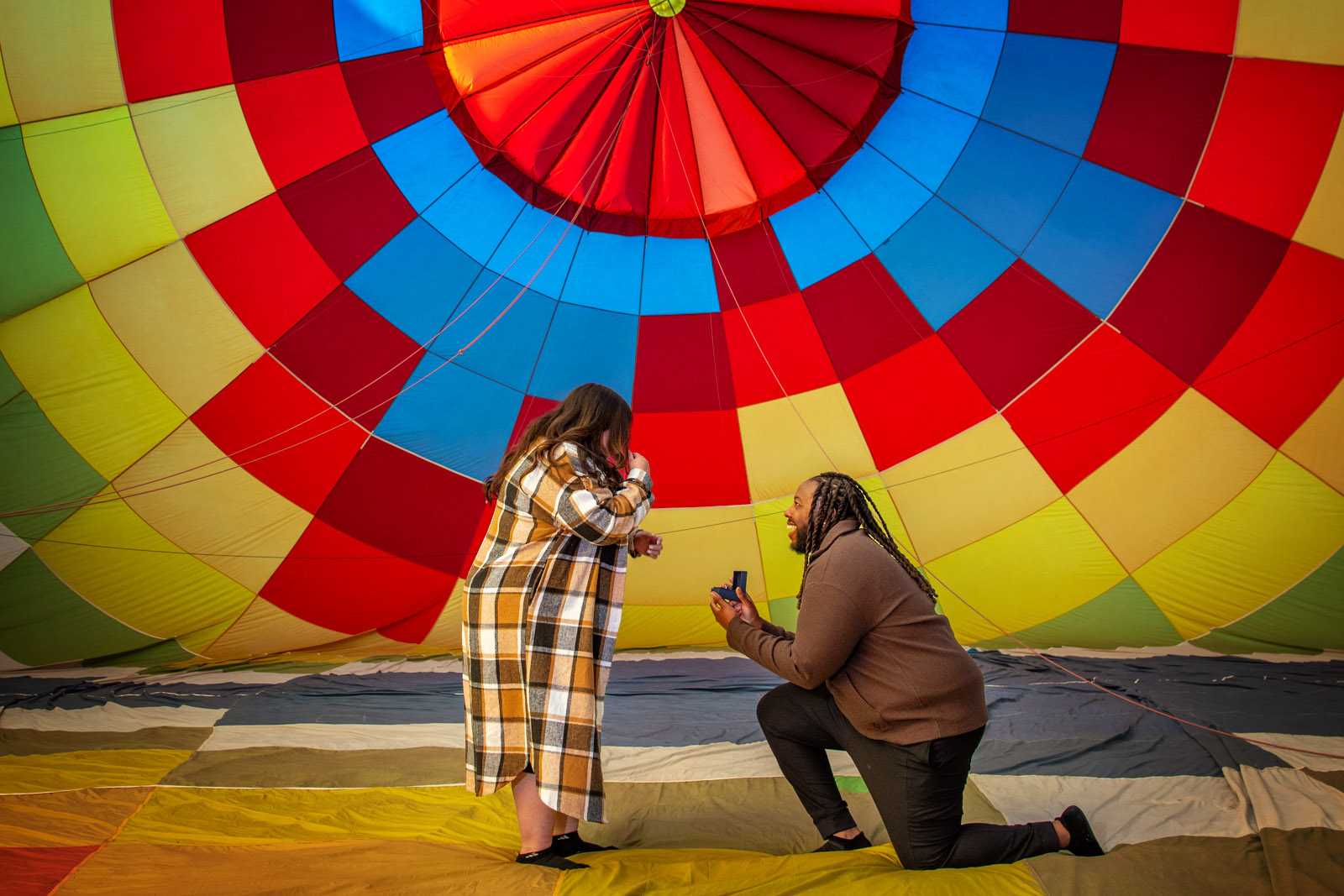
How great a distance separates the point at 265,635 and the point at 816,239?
A: 10.8 ft

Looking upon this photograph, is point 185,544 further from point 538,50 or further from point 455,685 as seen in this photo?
point 538,50

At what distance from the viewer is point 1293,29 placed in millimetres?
3006

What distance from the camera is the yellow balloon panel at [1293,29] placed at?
296cm

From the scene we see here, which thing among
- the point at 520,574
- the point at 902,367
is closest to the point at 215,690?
the point at 520,574

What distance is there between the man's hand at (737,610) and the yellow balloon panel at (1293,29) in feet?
9.66

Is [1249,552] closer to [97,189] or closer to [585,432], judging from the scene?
[585,432]

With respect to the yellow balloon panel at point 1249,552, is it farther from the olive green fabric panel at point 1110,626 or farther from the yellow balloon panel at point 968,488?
the yellow balloon panel at point 968,488

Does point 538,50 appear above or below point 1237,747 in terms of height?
above

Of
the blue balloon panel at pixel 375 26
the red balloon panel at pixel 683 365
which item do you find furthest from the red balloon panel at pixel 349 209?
the red balloon panel at pixel 683 365

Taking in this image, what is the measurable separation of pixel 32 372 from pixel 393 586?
69.6 inches

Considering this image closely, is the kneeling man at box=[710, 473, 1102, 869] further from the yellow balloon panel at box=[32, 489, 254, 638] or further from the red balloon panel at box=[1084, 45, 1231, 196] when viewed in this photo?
the yellow balloon panel at box=[32, 489, 254, 638]

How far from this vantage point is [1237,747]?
2525 millimetres

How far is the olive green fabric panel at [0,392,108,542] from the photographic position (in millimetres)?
3457

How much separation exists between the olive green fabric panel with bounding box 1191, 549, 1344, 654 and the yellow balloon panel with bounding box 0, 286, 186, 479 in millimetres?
4908
